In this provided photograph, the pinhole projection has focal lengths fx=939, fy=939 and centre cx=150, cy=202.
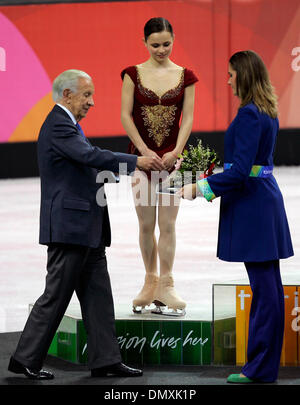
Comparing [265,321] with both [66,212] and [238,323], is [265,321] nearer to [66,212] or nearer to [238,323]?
[238,323]

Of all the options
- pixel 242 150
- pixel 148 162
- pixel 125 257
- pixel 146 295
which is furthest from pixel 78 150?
pixel 125 257

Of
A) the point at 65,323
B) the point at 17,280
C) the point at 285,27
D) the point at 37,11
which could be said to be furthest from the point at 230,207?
the point at 285,27

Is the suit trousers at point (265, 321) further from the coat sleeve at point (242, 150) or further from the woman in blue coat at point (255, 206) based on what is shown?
the coat sleeve at point (242, 150)

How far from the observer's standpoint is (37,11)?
13.8m

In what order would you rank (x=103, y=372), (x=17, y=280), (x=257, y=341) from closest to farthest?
1. (x=257, y=341)
2. (x=103, y=372)
3. (x=17, y=280)

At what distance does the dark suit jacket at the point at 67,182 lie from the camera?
13.8ft

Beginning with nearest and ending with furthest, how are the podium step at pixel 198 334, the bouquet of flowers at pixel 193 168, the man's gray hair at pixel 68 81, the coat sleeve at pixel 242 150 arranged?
the coat sleeve at pixel 242 150, the man's gray hair at pixel 68 81, the bouquet of flowers at pixel 193 168, the podium step at pixel 198 334

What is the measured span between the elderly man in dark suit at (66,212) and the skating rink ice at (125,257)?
0.70 m

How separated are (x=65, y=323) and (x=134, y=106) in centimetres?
120

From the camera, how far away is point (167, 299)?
16.4ft

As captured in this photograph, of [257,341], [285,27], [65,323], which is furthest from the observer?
[285,27]

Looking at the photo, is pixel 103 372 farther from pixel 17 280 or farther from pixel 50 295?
pixel 17 280

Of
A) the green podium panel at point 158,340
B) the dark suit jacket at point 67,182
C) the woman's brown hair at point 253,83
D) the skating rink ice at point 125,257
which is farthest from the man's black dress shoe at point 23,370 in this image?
the woman's brown hair at point 253,83

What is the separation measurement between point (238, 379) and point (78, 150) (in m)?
1.26
